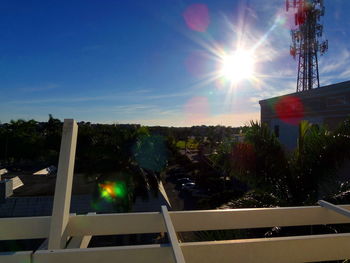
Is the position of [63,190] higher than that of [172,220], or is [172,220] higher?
[63,190]

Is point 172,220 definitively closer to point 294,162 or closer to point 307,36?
point 294,162

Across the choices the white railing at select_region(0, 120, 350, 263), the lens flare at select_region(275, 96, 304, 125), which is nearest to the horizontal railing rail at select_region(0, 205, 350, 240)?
the white railing at select_region(0, 120, 350, 263)

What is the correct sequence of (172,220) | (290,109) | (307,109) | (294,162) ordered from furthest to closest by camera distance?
(290,109) < (307,109) < (294,162) < (172,220)

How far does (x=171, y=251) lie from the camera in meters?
1.92

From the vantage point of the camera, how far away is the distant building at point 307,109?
15.5m

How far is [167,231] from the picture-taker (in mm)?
2307

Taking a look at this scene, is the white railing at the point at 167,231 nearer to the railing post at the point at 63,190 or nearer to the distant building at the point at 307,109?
the railing post at the point at 63,190

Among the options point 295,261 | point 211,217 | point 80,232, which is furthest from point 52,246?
point 295,261

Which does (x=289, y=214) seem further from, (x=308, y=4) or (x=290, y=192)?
(x=308, y=4)

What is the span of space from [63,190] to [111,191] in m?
11.7

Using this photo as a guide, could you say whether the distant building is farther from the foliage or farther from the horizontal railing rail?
the horizontal railing rail

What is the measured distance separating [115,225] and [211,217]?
3.22ft

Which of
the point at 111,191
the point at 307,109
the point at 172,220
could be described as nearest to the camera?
the point at 172,220

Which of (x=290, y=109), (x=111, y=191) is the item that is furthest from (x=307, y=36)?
(x=111, y=191)
